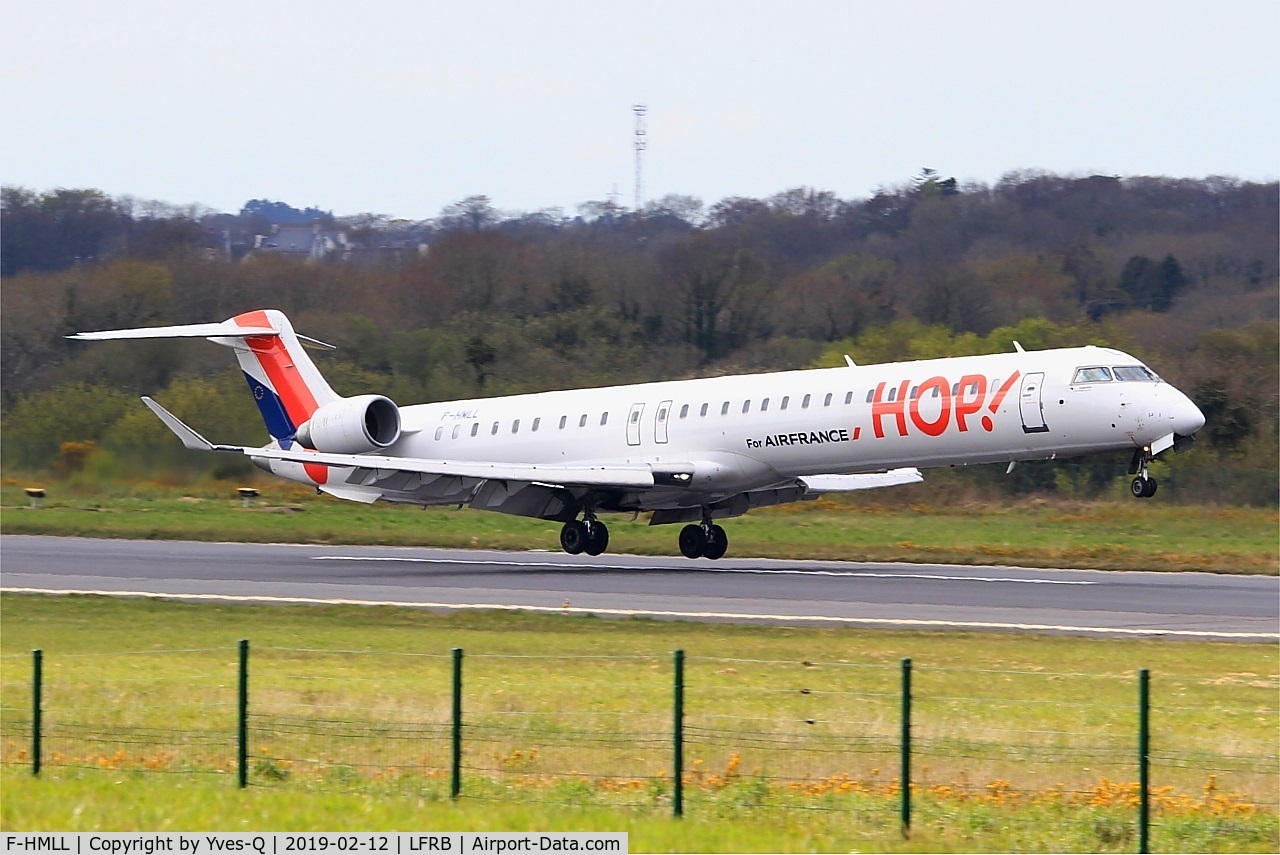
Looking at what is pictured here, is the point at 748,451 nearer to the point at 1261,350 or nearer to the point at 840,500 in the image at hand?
the point at 840,500

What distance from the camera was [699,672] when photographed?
19.1 meters

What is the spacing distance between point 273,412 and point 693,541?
390 inches

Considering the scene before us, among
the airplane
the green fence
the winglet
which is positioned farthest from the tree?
the green fence

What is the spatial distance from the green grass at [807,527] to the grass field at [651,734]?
11893 millimetres

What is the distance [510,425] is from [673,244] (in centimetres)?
3358

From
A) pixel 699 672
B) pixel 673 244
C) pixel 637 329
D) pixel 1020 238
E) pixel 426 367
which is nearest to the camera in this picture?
pixel 699 672

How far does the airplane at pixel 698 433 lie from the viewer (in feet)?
93.6

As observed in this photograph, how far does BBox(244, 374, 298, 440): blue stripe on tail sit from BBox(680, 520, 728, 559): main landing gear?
356 inches

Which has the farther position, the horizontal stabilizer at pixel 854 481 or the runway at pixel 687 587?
the horizontal stabilizer at pixel 854 481

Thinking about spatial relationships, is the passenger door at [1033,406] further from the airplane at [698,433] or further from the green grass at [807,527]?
the green grass at [807,527]

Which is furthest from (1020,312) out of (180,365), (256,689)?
(256,689)

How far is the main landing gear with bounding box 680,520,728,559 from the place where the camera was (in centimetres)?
3334

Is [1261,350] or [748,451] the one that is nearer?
[748,451]

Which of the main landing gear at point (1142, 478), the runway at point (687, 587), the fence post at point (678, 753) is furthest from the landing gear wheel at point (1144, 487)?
the fence post at point (678, 753)
